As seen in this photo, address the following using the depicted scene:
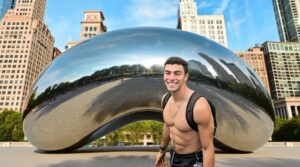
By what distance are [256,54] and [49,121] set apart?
13871 cm

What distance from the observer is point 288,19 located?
162 meters

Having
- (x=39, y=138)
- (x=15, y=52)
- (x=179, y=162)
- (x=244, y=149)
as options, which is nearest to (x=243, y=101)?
(x=244, y=149)

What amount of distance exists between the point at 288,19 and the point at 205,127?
189188 millimetres

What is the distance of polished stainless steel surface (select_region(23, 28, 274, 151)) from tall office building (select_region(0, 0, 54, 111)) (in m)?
113

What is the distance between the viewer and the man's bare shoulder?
1993 mm

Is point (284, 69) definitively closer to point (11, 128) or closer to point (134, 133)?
point (134, 133)

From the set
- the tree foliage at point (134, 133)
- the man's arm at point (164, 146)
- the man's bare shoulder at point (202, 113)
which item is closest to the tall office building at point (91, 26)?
the tree foliage at point (134, 133)

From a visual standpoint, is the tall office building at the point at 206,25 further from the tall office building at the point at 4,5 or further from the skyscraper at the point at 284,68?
the tall office building at the point at 4,5

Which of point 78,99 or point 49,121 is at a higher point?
point 78,99

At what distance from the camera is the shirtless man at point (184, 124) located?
6.61 ft

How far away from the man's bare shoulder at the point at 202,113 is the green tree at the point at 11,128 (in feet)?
189

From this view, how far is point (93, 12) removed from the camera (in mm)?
131875

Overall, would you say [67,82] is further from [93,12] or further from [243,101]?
[93,12]

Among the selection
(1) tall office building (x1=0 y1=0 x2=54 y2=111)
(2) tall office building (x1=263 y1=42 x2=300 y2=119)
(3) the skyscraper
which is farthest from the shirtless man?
(3) the skyscraper
